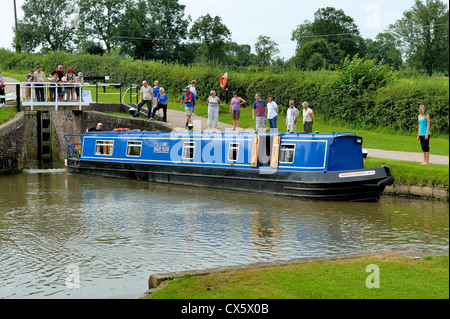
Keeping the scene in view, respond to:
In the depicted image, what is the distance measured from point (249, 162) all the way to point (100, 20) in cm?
5034

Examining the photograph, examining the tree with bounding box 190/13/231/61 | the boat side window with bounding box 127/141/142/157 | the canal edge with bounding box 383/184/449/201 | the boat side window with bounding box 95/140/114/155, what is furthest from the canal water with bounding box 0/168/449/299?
the tree with bounding box 190/13/231/61

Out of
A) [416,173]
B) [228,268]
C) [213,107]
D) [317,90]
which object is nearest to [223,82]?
[317,90]

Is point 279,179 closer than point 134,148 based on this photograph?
Yes

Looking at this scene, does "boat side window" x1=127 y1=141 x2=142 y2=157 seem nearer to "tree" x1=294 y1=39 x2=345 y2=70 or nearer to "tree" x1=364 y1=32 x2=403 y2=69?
"tree" x1=294 y1=39 x2=345 y2=70

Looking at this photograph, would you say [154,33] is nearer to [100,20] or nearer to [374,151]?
[100,20]

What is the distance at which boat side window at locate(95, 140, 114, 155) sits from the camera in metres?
21.0

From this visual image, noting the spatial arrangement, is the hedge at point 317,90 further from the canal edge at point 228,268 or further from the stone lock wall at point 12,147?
the stone lock wall at point 12,147

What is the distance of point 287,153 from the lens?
1620 centimetres

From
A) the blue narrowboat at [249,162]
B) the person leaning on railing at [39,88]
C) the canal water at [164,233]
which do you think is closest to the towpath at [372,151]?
the blue narrowboat at [249,162]

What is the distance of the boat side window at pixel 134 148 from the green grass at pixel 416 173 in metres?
7.74

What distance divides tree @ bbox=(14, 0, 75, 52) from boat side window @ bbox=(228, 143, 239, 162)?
51168mm
